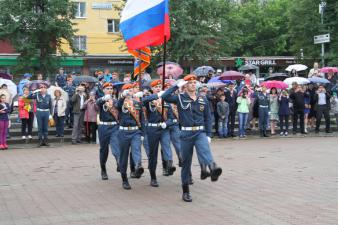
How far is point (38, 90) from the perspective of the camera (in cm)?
1773

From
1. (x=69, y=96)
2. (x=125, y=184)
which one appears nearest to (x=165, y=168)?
(x=125, y=184)

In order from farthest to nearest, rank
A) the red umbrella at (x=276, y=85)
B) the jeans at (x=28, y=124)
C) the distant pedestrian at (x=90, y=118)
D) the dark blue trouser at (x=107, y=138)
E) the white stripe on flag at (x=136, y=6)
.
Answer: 1. the red umbrella at (x=276, y=85)
2. the jeans at (x=28, y=124)
3. the distant pedestrian at (x=90, y=118)
4. the dark blue trouser at (x=107, y=138)
5. the white stripe on flag at (x=136, y=6)

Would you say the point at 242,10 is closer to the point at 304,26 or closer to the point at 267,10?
the point at 267,10

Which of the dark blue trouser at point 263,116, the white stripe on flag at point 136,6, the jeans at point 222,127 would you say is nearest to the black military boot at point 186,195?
the white stripe on flag at point 136,6

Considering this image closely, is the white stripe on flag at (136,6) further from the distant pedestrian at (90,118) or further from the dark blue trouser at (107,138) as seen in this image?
the distant pedestrian at (90,118)

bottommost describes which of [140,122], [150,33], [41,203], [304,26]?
[41,203]

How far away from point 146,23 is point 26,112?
903cm

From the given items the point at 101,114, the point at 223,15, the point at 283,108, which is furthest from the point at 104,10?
the point at 101,114

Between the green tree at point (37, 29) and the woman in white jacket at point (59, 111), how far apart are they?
10831mm

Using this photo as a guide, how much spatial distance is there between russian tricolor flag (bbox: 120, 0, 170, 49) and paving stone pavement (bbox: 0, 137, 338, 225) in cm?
285

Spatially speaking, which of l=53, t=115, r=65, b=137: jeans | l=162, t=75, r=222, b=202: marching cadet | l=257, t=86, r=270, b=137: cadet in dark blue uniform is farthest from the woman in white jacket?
l=162, t=75, r=222, b=202: marching cadet

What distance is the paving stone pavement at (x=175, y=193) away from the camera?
25.2 feet

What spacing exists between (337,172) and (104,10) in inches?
1601

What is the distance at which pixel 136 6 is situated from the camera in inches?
423
